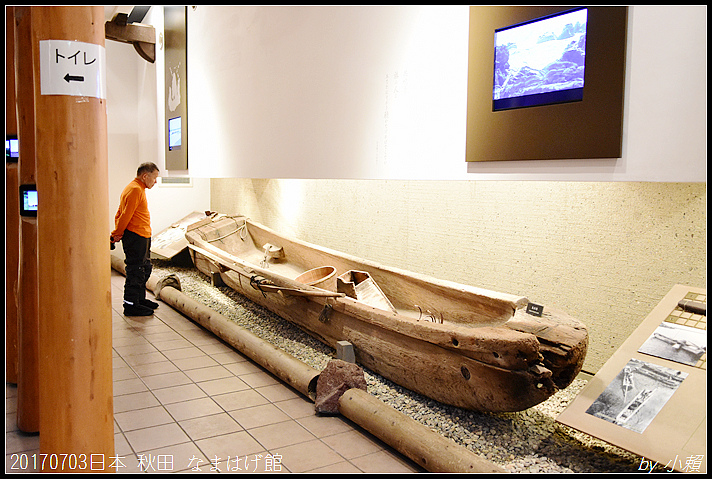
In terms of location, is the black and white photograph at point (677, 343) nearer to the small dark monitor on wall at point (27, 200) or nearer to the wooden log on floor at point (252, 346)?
the wooden log on floor at point (252, 346)

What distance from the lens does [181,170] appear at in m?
8.01

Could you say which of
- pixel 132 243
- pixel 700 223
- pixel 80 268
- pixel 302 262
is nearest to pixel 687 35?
pixel 700 223

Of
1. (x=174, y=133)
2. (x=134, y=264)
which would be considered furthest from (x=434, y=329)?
(x=174, y=133)

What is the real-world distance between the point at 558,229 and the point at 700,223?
3.47 feet

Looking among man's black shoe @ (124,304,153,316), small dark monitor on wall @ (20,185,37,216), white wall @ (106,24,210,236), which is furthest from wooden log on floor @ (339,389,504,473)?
white wall @ (106,24,210,236)

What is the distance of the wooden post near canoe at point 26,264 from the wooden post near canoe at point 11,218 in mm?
490

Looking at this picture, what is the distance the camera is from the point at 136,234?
247 inches

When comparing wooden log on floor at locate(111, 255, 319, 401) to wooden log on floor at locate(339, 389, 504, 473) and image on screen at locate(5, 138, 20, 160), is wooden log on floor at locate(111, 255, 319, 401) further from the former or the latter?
image on screen at locate(5, 138, 20, 160)

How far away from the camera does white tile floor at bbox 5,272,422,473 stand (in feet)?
10.5

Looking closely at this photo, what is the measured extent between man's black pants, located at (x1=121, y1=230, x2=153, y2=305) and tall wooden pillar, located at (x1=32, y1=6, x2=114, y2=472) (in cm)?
415

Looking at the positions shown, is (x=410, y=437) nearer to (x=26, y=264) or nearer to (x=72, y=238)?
(x=72, y=238)

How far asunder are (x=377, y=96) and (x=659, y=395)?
2.92 metres

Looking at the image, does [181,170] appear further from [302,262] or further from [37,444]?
[37,444]

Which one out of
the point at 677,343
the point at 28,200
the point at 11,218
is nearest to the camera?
the point at 677,343
